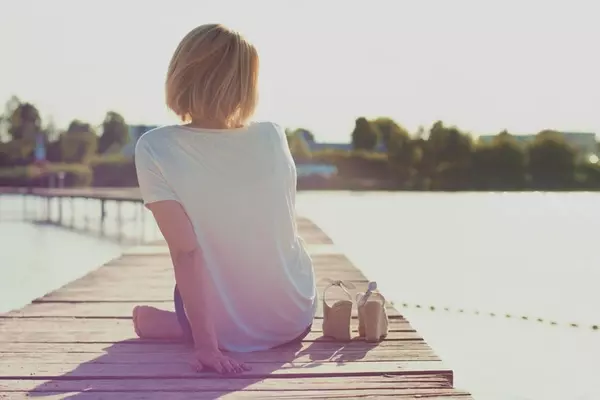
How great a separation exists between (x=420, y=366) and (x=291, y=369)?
38 centimetres

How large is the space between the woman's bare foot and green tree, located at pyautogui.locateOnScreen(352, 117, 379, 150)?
53.3 m

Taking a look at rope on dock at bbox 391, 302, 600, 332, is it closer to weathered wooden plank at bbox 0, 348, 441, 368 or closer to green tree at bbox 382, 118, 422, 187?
weathered wooden plank at bbox 0, 348, 441, 368

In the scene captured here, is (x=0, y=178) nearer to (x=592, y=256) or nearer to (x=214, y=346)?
(x=592, y=256)

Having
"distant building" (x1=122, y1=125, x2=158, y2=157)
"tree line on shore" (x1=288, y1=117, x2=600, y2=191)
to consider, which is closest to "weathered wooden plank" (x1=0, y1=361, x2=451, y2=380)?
"tree line on shore" (x1=288, y1=117, x2=600, y2=191)

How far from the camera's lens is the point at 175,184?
2.29 meters

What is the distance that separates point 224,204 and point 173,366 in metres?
0.50

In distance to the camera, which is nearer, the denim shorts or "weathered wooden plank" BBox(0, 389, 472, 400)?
"weathered wooden plank" BBox(0, 389, 472, 400)

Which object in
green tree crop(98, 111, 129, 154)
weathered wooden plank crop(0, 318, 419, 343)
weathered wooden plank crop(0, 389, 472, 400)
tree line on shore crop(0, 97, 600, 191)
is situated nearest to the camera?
weathered wooden plank crop(0, 389, 472, 400)

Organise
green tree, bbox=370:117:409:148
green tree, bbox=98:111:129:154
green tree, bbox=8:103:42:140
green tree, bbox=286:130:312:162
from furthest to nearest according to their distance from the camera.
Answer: green tree, bbox=370:117:409:148 < green tree, bbox=98:111:129:154 < green tree, bbox=286:130:312:162 < green tree, bbox=8:103:42:140

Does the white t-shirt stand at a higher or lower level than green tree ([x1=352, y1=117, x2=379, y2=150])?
lower

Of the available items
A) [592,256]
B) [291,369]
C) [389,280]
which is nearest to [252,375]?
[291,369]

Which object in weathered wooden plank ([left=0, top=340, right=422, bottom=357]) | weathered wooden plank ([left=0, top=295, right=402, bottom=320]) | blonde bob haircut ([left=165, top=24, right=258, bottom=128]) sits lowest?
weathered wooden plank ([left=0, top=295, right=402, bottom=320])

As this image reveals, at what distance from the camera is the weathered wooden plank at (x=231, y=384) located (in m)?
2.14

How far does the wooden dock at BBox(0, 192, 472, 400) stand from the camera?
212 centimetres
